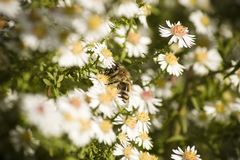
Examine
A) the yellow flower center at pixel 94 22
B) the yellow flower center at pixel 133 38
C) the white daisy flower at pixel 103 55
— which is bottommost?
the yellow flower center at pixel 94 22

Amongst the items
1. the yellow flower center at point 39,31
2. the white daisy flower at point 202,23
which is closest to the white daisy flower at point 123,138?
the yellow flower center at point 39,31

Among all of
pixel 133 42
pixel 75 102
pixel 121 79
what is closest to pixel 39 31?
pixel 75 102

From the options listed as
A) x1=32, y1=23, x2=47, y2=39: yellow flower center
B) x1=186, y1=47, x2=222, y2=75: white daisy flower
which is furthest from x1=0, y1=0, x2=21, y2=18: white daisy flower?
x1=186, y1=47, x2=222, y2=75: white daisy flower

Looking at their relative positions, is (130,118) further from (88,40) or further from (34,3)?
(34,3)

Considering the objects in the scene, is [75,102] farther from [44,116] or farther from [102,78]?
[102,78]

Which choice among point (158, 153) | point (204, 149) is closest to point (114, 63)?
point (158, 153)

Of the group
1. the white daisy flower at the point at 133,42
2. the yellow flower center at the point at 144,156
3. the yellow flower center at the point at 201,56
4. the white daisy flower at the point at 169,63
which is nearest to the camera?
the yellow flower center at the point at 144,156

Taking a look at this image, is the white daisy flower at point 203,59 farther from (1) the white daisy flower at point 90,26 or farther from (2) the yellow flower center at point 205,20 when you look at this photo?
(1) the white daisy flower at point 90,26
